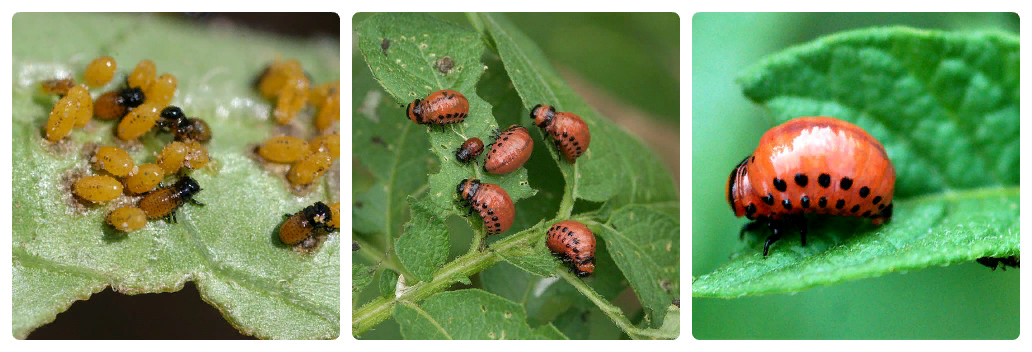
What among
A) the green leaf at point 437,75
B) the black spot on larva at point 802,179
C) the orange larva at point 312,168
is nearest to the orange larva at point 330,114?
the orange larva at point 312,168

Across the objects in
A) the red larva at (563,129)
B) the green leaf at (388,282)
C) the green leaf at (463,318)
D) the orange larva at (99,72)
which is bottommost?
the green leaf at (463,318)

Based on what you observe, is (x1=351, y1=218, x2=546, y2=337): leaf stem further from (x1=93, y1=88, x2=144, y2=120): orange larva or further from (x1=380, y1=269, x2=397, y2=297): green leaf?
(x1=93, y1=88, x2=144, y2=120): orange larva

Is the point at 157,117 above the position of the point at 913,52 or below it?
below

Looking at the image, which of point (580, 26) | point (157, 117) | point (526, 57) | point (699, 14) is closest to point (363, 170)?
point (526, 57)

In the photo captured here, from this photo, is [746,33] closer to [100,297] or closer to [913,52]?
[913,52]

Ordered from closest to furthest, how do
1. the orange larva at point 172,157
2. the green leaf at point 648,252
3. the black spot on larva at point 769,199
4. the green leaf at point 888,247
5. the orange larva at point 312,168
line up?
1. the green leaf at point 888,247
2. the black spot on larva at point 769,199
3. the green leaf at point 648,252
4. the orange larva at point 172,157
5. the orange larva at point 312,168

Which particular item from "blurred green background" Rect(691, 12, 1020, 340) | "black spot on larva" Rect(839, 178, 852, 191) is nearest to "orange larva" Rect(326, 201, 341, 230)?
"blurred green background" Rect(691, 12, 1020, 340)

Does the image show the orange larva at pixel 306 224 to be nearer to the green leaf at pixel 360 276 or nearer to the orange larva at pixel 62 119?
the green leaf at pixel 360 276
